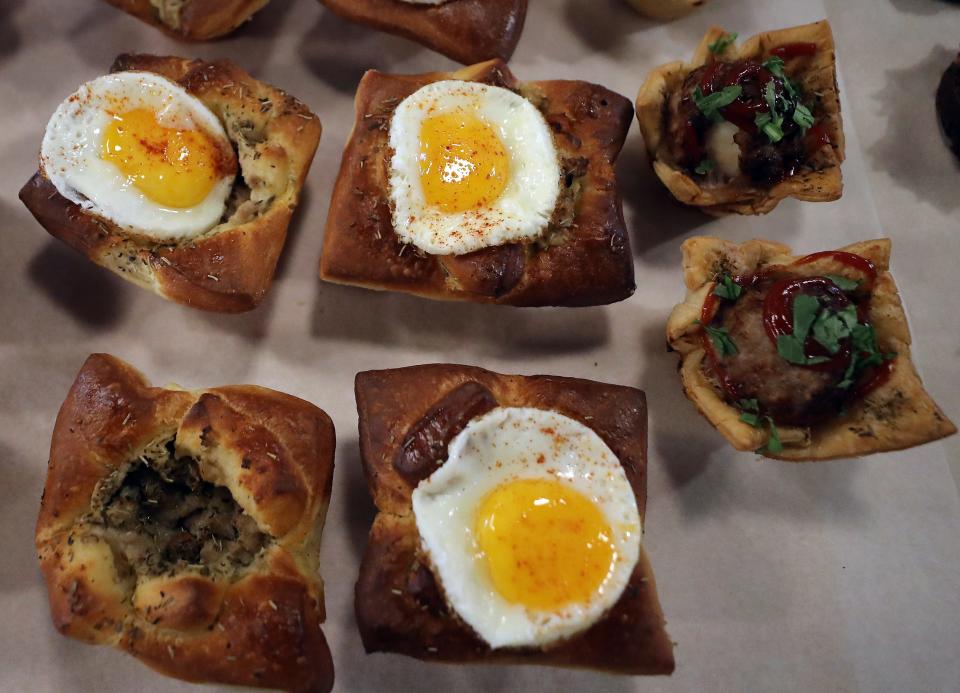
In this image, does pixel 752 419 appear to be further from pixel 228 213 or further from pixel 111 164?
pixel 111 164

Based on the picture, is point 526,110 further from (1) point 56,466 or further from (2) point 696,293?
(1) point 56,466

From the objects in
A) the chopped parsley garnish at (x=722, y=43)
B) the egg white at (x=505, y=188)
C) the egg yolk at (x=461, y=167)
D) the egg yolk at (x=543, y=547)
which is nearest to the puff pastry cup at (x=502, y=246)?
the egg white at (x=505, y=188)

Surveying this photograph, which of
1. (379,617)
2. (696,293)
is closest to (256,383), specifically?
(379,617)

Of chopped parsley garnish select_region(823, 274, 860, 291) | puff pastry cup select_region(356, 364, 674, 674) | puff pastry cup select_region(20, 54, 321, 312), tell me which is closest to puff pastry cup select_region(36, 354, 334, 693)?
puff pastry cup select_region(356, 364, 674, 674)

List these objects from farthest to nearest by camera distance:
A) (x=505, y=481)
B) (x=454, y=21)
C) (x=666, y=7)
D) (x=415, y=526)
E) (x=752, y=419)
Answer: (x=666, y=7), (x=454, y=21), (x=752, y=419), (x=415, y=526), (x=505, y=481)

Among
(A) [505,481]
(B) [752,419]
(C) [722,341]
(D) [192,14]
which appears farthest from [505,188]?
(D) [192,14]

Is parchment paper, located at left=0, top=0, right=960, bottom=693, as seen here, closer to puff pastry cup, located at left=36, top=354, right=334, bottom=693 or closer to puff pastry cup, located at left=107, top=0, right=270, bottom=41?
puff pastry cup, located at left=107, top=0, right=270, bottom=41
